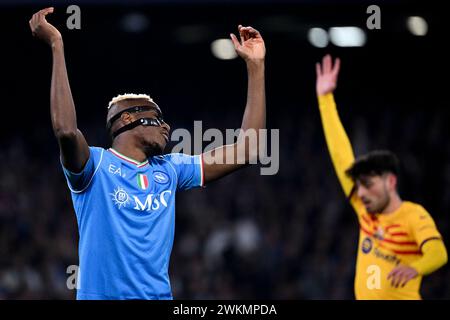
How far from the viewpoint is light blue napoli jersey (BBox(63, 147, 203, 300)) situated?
3896mm

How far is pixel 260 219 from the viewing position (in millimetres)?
11805

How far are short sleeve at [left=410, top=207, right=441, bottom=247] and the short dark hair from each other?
0.40 meters

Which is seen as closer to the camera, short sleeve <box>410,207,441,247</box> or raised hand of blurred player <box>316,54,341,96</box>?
short sleeve <box>410,207,441,247</box>

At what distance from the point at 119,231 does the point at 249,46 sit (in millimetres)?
1299

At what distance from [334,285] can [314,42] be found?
5.02 m

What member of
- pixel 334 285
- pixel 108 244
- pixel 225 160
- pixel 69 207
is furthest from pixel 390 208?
pixel 69 207

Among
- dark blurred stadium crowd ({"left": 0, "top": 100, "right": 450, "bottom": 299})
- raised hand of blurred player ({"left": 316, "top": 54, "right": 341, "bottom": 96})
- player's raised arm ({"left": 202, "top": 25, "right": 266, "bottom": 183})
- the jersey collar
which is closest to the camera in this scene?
the jersey collar

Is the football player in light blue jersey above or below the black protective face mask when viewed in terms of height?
below

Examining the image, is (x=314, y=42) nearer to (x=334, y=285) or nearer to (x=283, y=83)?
(x=283, y=83)

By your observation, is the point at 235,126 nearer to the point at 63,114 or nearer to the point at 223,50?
the point at 223,50

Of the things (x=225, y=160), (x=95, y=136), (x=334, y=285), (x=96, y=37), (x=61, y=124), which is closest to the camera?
(x=61, y=124)

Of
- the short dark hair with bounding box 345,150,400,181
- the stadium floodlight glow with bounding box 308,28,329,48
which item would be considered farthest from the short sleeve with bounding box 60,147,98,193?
the stadium floodlight glow with bounding box 308,28,329,48

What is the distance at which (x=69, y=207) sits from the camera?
1220 centimetres

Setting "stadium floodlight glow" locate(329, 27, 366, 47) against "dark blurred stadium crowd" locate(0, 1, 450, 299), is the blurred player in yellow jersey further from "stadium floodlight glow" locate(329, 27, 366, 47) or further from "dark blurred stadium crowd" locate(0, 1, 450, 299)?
"stadium floodlight glow" locate(329, 27, 366, 47)
